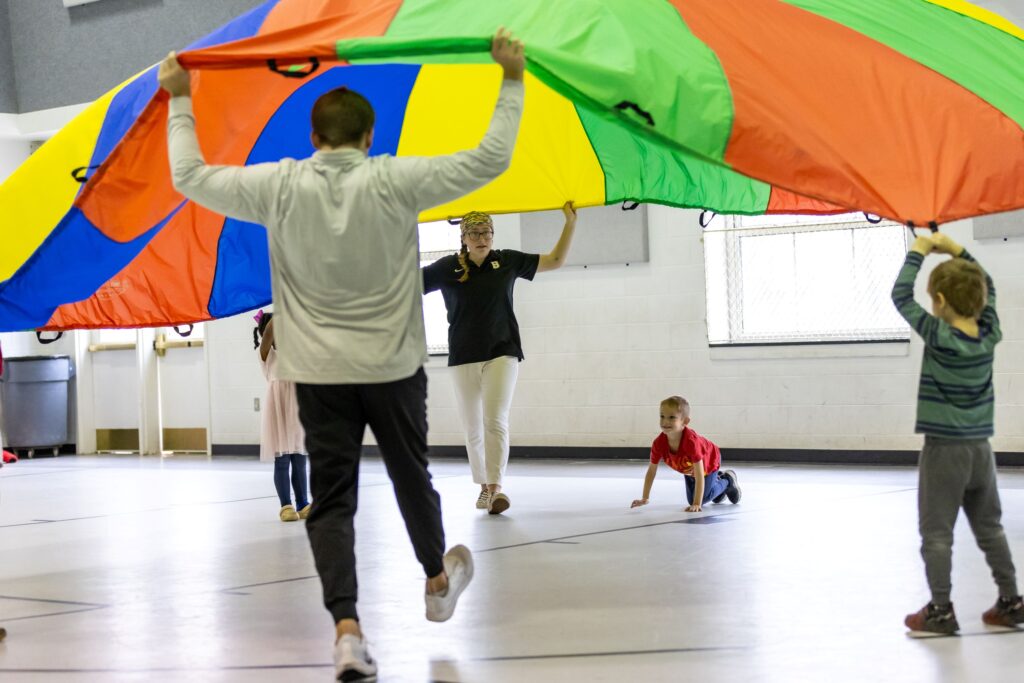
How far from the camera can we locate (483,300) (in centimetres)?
564

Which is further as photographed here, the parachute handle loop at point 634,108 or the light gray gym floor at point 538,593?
the parachute handle loop at point 634,108

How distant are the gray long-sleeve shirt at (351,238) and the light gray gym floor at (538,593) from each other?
743mm

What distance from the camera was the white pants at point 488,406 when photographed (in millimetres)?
5652

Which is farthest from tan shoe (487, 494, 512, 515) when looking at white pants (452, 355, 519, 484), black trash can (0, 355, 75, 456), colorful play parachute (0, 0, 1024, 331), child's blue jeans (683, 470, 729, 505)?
black trash can (0, 355, 75, 456)

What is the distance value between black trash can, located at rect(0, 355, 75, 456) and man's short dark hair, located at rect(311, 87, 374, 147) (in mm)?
9300

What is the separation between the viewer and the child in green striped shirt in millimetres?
3031

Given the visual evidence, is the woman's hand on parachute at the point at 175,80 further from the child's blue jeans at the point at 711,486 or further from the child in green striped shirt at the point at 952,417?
the child's blue jeans at the point at 711,486

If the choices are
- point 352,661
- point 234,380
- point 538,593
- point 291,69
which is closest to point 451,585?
point 352,661

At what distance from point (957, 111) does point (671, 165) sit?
5.58ft

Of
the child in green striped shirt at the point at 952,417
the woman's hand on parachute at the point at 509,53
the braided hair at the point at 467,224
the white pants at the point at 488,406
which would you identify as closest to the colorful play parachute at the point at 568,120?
the woman's hand on parachute at the point at 509,53

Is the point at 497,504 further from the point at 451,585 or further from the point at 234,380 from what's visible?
the point at 234,380

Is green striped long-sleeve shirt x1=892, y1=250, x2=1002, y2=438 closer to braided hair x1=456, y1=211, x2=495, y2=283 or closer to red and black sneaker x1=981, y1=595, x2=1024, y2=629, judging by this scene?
red and black sneaker x1=981, y1=595, x2=1024, y2=629

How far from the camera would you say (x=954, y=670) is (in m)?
2.74

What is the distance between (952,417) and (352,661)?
1508 mm
